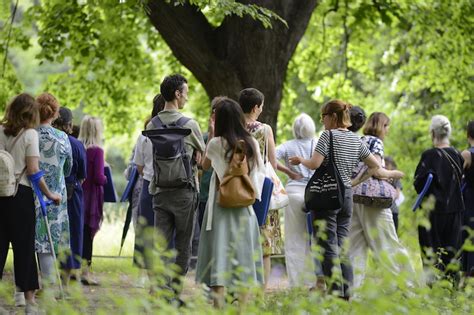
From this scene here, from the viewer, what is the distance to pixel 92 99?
2205 centimetres

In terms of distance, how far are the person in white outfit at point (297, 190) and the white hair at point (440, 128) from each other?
4.32 feet

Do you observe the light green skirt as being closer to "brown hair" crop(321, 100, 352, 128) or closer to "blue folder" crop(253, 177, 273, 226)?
"blue folder" crop(253, 177, 273, 226)

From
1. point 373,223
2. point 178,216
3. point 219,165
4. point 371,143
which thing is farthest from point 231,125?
point 373,223

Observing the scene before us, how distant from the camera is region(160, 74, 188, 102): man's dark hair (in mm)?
10258

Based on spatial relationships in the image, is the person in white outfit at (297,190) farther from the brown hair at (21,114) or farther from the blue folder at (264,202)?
the brown hair at (21,114)

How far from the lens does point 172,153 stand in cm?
1014

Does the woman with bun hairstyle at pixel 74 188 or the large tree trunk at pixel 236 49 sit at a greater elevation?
the large tree trunk at pixel 236 49

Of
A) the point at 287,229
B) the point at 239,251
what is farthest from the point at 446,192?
the point at 239,251

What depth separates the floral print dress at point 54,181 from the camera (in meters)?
10.5

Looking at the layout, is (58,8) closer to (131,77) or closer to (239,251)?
(131,77)

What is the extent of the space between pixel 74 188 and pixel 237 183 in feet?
9.63

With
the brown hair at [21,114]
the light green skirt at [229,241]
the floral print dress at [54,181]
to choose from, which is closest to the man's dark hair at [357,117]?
the light green skirt at [229,241]

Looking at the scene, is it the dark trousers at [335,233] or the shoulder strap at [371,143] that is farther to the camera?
the shoulder strap at [371,143]

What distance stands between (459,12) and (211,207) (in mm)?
11922
